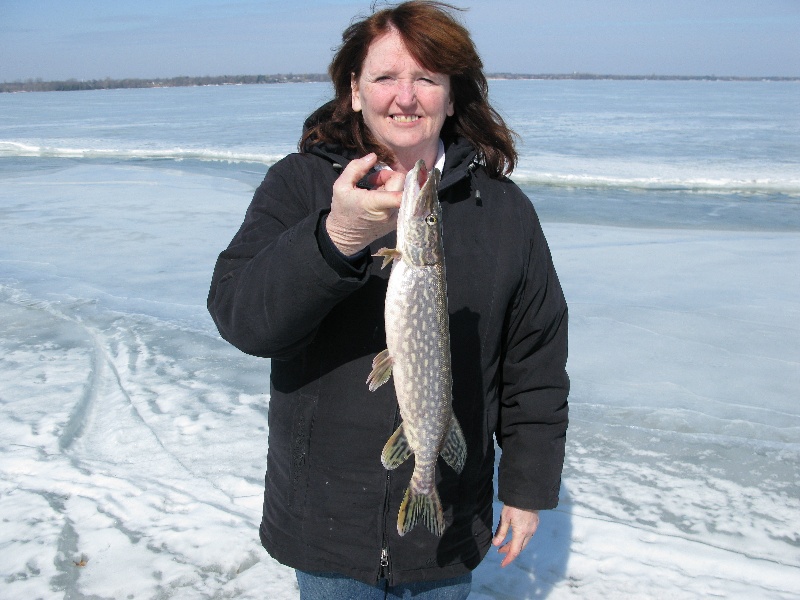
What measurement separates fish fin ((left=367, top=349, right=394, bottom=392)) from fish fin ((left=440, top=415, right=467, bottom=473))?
26cm

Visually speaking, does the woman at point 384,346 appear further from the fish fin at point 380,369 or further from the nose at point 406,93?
the fish fin at point 380,369

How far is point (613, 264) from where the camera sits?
9.09m

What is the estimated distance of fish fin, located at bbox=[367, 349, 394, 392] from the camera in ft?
6.54

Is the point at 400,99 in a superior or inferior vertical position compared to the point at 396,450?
superior

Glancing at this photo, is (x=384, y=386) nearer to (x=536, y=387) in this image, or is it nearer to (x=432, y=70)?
(x=536, y=387)

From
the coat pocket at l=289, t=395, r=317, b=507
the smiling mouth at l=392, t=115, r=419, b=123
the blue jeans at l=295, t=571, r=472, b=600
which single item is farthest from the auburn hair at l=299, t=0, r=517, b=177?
the blue jeans at l=295, t=571, r=472, b=600

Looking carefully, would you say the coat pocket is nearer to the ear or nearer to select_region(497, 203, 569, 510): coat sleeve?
select_region(497, 203, 569, 510): coat sleeve

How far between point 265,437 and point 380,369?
3.19 m

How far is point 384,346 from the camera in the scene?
226cm

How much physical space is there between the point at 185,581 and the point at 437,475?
184 centimetres

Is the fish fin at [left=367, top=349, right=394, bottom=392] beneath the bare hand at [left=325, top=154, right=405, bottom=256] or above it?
beneath

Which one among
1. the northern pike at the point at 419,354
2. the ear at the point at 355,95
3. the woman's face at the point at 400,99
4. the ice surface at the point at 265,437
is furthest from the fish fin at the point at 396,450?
the ice surface at the point at 265,437

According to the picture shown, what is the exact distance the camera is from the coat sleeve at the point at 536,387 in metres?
2.48

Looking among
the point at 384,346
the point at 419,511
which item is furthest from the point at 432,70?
the point at 419,511
